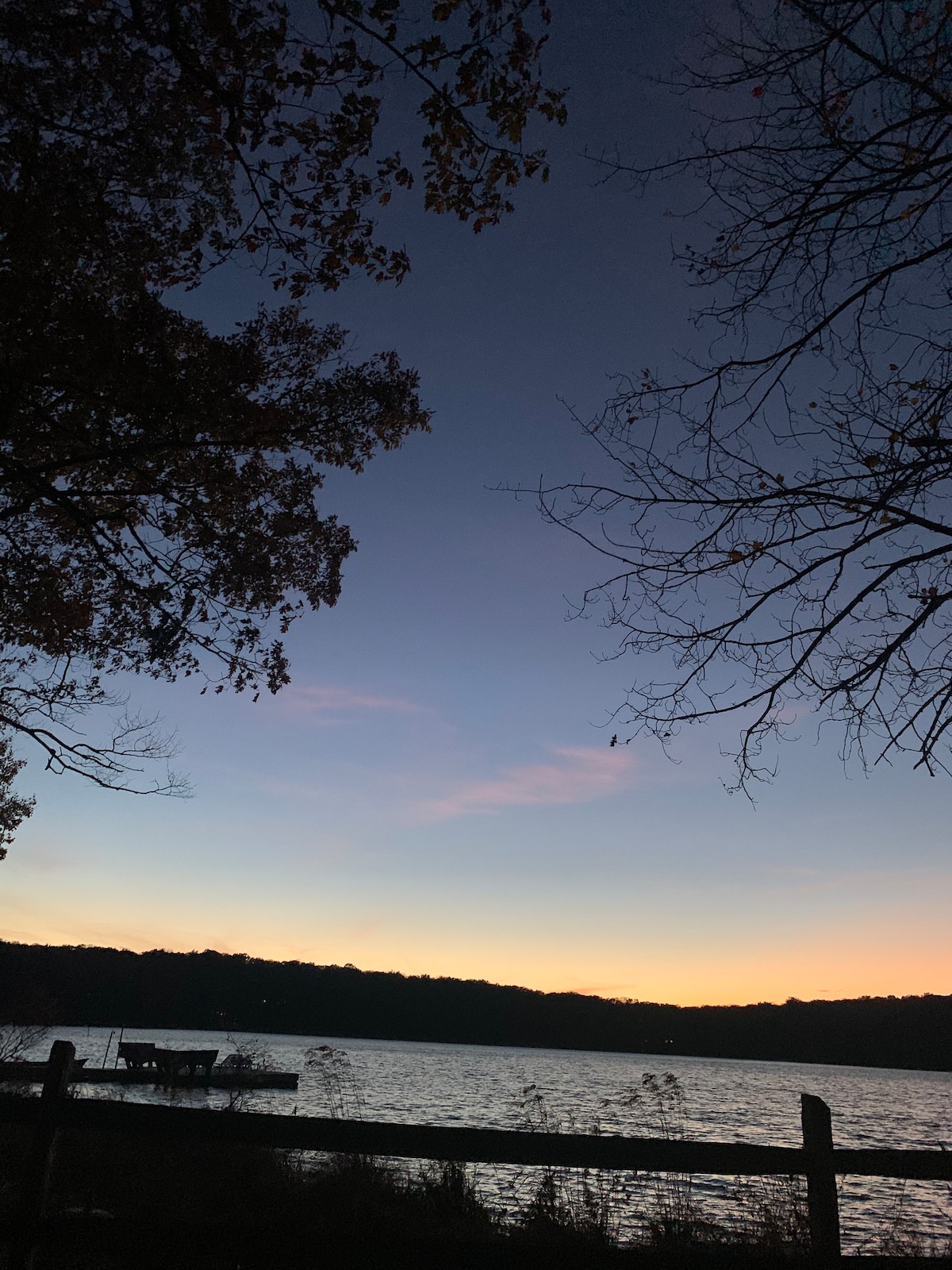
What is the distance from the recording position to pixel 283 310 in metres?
9.48

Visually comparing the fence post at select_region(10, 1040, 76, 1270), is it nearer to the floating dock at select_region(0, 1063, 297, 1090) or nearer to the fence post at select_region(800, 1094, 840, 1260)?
the fence post at select_region(800, 1094, 840, 1260)

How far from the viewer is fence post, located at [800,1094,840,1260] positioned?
4461mm

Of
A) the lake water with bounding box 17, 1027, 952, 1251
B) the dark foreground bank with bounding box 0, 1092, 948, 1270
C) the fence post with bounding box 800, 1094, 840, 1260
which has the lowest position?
the lake water with bounding box 17, 1027, 952, 1251

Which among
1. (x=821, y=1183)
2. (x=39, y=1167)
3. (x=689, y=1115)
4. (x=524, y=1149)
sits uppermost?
(x=524, y=1149)

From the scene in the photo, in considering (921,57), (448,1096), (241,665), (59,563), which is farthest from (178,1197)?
(448,1096)

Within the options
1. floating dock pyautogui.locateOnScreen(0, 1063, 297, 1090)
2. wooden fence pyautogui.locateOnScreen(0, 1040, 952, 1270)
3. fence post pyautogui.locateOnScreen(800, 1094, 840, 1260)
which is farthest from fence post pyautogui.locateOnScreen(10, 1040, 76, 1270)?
floating dock pyautogui.locateOnScreen(0, 1063, 297, 1090)

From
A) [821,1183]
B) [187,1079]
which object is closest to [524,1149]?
[821,1183]

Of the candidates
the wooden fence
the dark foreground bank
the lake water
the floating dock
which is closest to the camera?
the dark foreground bank

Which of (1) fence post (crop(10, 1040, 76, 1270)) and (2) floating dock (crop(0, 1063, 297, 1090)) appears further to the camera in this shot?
(2) floating dock (crop(0, 1063, 297, 1090))

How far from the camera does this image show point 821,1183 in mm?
4598

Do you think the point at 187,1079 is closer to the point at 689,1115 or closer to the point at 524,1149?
the point at 689,1115

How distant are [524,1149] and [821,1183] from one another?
1.78m

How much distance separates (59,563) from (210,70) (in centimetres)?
626

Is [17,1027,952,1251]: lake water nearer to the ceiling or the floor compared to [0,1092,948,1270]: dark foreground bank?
nearer to the floor
